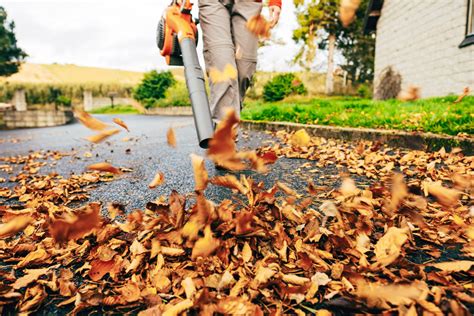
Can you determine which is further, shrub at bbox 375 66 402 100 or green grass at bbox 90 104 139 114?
green grass at bbox 90 104 139 114

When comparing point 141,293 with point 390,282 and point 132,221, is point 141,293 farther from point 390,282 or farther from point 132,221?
point 390,282

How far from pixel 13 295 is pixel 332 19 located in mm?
21689

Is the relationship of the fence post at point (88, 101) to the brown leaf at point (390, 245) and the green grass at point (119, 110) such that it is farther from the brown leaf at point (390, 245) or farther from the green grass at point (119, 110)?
the brown leaf at point (390, 245)

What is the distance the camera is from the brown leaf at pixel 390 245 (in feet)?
3.46

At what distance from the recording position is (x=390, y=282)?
96 cm

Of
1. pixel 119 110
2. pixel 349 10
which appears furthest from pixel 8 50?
pixel 349 10

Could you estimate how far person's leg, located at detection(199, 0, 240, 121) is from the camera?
7.11 ft

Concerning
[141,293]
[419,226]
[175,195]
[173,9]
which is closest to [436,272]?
[419,226]

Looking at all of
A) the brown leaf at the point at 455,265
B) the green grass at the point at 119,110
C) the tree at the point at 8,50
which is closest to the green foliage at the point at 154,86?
the green grass at the point at 119,110

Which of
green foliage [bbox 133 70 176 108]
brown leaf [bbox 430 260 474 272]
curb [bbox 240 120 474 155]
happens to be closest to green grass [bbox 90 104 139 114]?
green foliage [bbox 133 70 176 108]

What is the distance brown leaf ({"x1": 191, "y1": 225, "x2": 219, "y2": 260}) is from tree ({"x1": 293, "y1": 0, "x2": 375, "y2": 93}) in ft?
57.6

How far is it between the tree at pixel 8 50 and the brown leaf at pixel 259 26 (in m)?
18.8

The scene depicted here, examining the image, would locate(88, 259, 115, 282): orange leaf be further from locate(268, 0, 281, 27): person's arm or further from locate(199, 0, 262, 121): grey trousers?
locate(268, 0, 281, 27): person's arm

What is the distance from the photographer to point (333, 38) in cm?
2047
